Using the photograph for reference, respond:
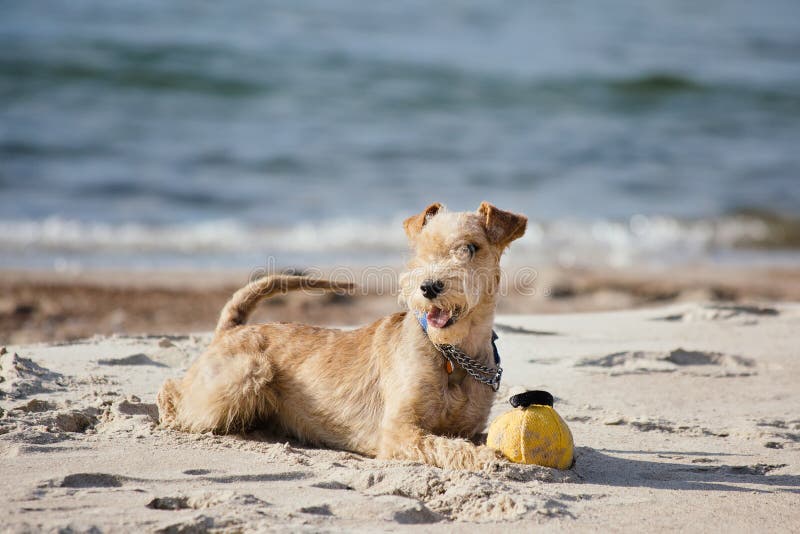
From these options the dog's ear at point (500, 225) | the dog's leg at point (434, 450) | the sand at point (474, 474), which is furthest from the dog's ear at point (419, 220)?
the sand at point (474, 474)

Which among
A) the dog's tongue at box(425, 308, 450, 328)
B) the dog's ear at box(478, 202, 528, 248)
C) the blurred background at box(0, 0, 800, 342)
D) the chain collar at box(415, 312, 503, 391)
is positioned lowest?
the chain collar at box(415, 312, 503, 391)

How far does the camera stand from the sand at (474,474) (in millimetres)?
3312

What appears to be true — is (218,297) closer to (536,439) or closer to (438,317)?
(438,317)

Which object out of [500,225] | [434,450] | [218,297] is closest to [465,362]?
[434,450]

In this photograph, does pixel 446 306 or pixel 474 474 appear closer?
pixel 474 474

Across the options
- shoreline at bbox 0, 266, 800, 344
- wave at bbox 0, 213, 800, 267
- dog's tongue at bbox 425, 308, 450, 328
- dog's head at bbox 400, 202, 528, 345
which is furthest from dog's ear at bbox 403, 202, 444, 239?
wave at bbox 0, 213, 800, 267

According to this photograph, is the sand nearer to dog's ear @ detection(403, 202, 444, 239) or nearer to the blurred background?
dog's ear @ detection(403, 202, 444, 239)

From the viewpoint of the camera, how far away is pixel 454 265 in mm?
4062

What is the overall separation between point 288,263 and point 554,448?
782 centimetres

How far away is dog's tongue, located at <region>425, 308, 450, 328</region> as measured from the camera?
4.03 m

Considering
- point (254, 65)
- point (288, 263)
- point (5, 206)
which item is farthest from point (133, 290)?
point (254, 65)

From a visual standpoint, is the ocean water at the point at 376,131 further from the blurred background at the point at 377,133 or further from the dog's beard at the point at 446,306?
the dog's beard at the point at 446,306

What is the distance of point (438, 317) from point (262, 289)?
136cm

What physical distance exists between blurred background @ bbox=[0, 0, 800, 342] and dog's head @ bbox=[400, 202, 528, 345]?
262 inches
